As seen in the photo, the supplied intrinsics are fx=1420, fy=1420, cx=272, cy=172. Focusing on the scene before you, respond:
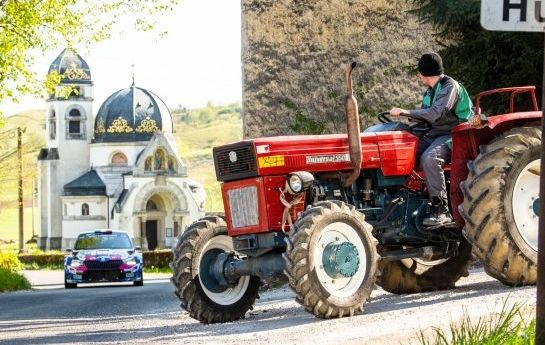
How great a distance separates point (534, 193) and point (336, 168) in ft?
5.64

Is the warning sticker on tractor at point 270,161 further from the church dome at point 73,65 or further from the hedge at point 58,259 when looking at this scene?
the church dome at point 73,65

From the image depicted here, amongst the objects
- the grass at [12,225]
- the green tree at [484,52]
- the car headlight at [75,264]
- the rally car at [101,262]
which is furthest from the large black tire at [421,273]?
the grass at [12,225]

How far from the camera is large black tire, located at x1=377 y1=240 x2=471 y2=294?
13562 millimetres

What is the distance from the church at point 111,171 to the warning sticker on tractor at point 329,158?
320 feet

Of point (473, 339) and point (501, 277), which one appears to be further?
point (501, 277)

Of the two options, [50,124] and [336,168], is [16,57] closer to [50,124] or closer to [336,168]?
[336,168]

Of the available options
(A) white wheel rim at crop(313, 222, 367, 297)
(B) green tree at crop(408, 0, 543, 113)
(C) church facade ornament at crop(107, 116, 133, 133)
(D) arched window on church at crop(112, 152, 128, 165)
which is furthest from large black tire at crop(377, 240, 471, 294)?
(C) church facade ornament at crop(107, 116, 133, 133)

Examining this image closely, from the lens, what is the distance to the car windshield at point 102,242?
1387 inches

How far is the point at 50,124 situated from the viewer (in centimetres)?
12231

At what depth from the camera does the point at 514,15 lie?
698cm

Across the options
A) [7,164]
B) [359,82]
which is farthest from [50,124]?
[359,82]

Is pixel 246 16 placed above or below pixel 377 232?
above

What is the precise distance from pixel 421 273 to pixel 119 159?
351 feet

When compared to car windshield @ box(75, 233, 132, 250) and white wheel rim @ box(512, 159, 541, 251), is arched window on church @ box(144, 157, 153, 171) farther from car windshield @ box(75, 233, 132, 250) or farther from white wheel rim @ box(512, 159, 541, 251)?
white wheel rim @ box(512, 159, 541, 251)
